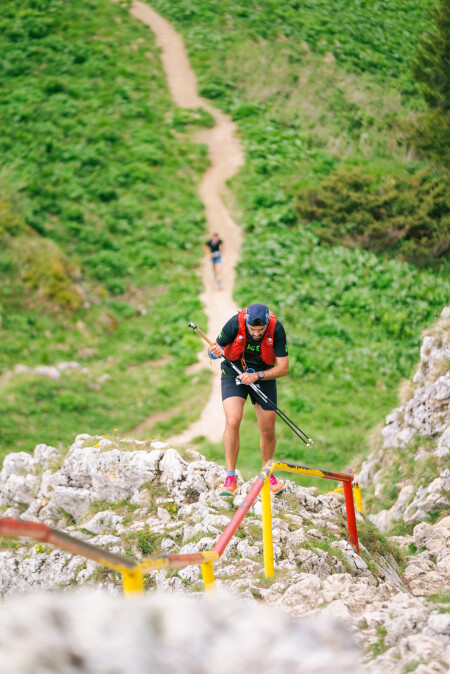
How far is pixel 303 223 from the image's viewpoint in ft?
69.8

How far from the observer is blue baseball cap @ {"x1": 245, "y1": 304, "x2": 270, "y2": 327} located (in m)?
7.16

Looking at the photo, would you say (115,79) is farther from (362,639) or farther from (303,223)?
(362,639)

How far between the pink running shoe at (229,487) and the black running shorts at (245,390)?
93cm

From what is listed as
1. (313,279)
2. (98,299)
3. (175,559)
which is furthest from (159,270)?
(175,559)

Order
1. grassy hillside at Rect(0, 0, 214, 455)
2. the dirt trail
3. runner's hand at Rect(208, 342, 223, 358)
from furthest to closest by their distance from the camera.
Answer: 1. grassy hillside at Rect(0, 0, 214, 455)
2. the dirt trail
3. runner's hand at Rect(208, 342, 223, 358)

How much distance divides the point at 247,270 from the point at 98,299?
4736mm

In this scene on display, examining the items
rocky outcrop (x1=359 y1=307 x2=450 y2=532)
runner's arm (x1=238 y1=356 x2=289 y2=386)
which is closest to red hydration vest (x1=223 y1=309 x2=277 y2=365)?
runner's arm (x1=238 y1=356 x2=289 y2=386)

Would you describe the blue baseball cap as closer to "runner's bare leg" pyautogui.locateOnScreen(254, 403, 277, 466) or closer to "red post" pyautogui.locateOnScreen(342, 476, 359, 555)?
"runner's bare leg" pyautogui.locateOnScreen(254, 403, 277, 466)

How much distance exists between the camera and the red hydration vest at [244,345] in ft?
Result: 24.3

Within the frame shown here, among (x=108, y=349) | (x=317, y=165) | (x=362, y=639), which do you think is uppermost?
(x=362, y=639)

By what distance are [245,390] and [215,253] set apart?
12.5 metres

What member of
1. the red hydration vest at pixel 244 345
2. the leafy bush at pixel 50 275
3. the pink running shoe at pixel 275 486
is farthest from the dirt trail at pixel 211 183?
the red hydration vest at pixel 244 345

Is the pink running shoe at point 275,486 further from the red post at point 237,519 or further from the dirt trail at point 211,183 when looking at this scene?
the dirt trail at point 211,183

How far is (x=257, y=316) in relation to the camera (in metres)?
7.15
